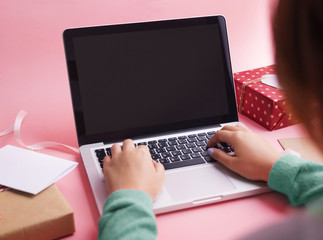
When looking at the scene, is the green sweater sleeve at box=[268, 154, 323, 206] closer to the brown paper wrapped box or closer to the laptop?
the laptop

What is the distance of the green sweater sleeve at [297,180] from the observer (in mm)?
740

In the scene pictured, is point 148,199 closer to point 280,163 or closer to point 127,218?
point 127,218

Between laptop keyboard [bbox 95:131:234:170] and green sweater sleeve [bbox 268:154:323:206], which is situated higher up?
laptop keyboard [bbox 95:131:234:170]

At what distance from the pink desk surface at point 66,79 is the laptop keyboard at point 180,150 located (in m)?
0.12

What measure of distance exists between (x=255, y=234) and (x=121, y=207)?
263mm

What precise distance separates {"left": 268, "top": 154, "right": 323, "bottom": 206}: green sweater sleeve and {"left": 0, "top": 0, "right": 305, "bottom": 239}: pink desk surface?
0.03m

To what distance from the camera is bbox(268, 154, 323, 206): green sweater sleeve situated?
0.74 metres

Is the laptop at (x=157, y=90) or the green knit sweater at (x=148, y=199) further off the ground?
the laptop at (x=157, y=90)

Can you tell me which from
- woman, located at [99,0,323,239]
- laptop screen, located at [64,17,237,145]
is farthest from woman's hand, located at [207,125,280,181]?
laptop screen, located at [64,17,237,145]

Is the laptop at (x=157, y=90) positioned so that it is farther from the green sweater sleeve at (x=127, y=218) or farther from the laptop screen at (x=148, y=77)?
the green sweater sleeve at (x=127, y=218)

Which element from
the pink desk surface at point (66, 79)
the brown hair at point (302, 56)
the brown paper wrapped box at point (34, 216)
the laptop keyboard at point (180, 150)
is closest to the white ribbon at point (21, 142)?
the pink desk surface at point (66, 79)

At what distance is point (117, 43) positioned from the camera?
3.09ft

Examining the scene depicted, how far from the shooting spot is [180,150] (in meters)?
0.90

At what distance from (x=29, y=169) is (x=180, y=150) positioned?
1.02 feet
